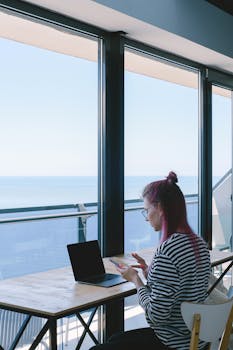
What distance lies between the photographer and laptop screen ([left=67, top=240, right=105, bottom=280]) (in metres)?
2.73

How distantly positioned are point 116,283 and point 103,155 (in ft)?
3.94

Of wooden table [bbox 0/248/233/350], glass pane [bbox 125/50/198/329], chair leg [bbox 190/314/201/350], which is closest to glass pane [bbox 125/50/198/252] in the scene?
glass pane [bbox 125/50/198/329]

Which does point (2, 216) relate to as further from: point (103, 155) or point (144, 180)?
point (144, 180)

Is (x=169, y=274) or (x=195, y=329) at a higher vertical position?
(x=169, y=274)

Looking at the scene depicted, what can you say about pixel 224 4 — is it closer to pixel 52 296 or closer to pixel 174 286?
pixel 174 286

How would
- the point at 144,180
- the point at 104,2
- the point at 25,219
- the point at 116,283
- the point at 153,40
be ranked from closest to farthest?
the point at 116,283, the point at 104,2, the point at 25,219, the point at 153,40, the point at 144,180

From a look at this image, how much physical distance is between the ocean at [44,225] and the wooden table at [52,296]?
24.0 inches

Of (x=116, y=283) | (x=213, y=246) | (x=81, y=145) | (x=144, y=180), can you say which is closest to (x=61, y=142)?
(x=81, y=145)

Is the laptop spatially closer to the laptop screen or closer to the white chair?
the laptop screen

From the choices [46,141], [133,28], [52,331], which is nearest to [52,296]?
[52,331]

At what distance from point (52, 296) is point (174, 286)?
1.90 feet

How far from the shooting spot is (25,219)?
3.59 meters

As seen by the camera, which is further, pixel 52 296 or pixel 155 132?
pixel 155 132

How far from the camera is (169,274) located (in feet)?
7.18
